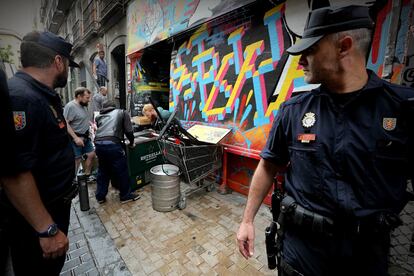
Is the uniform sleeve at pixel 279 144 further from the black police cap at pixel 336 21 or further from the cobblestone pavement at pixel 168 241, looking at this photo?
the cobblestone pavement at pixel 168 241

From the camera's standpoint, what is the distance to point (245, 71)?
385 cm

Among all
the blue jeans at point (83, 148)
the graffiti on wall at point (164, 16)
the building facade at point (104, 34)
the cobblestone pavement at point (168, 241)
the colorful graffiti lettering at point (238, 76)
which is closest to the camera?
the cobblestone pavement at point (168, 241)

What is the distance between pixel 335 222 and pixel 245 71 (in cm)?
328

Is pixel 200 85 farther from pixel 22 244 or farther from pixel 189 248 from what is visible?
pixel 22 244

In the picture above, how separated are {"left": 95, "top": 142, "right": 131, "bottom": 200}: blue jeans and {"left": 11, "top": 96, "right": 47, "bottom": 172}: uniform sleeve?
7.64 ft

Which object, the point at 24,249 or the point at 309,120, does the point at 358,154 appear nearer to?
the point at 309,120

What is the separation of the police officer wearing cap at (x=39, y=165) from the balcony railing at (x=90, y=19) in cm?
1169

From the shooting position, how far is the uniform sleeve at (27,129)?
123 cm

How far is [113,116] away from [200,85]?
82.7 inches

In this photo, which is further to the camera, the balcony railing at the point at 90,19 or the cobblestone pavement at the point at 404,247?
the balcony railing at the point at 90,19

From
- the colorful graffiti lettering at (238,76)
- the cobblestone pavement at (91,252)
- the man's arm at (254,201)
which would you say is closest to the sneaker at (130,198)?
the cobblestone pavement at (91,252)

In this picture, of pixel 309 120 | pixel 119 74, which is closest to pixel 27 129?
pixel 309 120

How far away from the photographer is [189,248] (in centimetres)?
271

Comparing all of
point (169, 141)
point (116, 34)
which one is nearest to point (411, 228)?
point (169, 141)
